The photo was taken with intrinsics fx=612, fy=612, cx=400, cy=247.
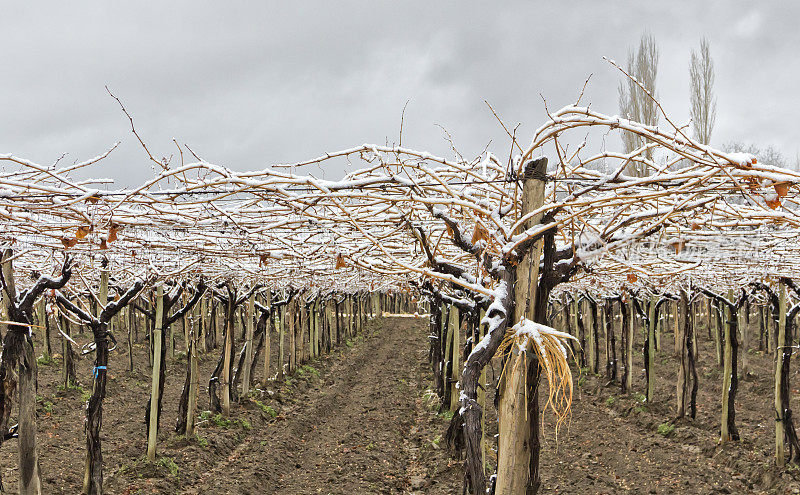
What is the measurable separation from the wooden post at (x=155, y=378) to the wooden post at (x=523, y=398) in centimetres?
713

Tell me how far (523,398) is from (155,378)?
24.7 feet

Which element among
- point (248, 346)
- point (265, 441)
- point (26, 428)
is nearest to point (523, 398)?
point (26, 428)

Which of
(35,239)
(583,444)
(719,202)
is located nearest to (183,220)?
(35,239)

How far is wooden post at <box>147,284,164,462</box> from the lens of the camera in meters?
9.02

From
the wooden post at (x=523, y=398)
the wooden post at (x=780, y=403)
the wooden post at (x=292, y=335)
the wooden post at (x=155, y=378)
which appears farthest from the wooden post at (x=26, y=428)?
the wooden post at (x=292, y=335)

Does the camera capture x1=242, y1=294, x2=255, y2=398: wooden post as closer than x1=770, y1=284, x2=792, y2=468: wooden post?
No

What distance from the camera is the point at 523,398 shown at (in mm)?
3383

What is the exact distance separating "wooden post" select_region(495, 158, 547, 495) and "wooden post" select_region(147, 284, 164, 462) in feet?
23.4

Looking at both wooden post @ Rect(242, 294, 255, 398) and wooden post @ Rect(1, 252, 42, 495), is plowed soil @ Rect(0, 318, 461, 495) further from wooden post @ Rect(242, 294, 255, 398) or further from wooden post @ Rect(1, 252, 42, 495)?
wooden post @ Rect(1, 252, 42, 495)

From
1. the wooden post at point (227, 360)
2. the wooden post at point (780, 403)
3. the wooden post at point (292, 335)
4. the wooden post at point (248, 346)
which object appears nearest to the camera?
the wooden post at point (780, 403)

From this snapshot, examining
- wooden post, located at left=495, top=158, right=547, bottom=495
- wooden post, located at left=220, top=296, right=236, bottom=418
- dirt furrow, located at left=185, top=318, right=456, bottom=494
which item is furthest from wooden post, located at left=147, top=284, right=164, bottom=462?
wooden post, located at left=495, top=158, right=547, bottom=495

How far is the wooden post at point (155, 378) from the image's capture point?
9.02 meters

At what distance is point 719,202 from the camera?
143 inches

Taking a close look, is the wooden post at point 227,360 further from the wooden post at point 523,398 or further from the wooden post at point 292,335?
the wooden post at point 523,398
